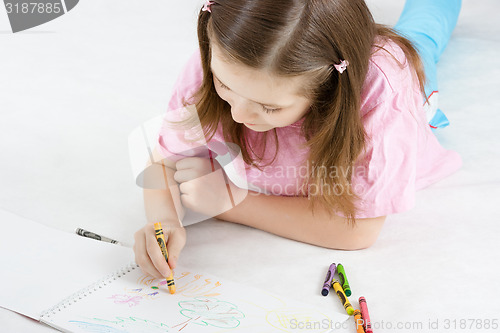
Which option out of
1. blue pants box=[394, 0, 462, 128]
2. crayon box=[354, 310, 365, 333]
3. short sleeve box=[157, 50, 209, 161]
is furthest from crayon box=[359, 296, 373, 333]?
blue pants box=[394, 0, 462, 128]

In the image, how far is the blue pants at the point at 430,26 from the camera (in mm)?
1400

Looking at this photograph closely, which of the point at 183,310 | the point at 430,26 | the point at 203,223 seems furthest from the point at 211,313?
the point at 430,26

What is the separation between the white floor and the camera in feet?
3.01

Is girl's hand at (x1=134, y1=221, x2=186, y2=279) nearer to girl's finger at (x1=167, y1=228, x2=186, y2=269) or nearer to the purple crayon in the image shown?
girl's finger at (x1=167, y1=228, x2=186, y2=269)

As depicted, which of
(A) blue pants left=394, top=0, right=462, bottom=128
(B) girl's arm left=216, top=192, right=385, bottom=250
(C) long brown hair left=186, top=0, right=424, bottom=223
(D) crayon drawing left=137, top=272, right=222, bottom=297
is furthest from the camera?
(A) blue pants left=394, top=0, right=462, bottom=128

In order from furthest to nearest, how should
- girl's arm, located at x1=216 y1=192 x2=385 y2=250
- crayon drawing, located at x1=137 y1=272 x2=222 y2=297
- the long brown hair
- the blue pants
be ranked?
the blue pants → girl's arm, located at x1=216 y1=192 x2=385 y2=250 → crayon drawing, located at x1=137 y1=272 x2=222 y2=297 → the long brown hair

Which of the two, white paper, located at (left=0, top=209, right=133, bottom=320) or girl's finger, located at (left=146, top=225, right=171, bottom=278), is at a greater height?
girl's finger, located at (left=146, top=225, right=171, bottom=278)

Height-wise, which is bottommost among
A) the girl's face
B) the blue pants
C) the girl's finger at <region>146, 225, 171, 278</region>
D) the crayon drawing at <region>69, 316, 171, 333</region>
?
the crayon drawing at <region>69, 316, 171, 333</region>

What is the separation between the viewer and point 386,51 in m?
0.98

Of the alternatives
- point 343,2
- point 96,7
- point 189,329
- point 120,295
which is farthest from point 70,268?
point 96,7

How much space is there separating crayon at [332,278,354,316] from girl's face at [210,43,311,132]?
224mm

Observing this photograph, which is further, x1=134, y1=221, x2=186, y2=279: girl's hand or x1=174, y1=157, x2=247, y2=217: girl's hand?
x1=174, y1=157, x2=247, y2=217: girl's hand

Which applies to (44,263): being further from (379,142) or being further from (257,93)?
(379,142)

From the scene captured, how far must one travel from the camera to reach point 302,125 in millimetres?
963
